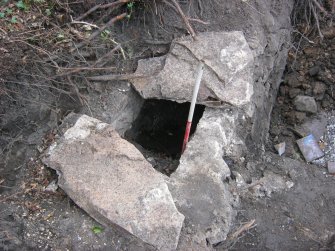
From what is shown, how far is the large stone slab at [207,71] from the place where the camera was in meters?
3.31

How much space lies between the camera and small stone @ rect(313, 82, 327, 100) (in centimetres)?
431

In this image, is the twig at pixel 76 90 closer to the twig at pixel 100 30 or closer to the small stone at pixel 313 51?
the twig at pixel 100 30

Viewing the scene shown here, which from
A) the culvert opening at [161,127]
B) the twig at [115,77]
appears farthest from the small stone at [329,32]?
the twig at [115,77]

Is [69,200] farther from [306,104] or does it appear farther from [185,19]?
[306,104]

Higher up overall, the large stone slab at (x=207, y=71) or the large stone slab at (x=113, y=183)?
the large stone slab at (x=207, y=71)

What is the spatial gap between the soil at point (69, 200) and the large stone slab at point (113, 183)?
0.11 m

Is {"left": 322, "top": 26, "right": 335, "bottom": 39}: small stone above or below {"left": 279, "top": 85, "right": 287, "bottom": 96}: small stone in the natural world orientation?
above

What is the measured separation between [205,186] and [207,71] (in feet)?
3.24

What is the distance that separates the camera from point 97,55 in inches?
131

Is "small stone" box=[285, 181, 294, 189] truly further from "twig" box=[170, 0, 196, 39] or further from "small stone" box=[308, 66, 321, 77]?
"small stone" box=[308, 66, 321, 77]

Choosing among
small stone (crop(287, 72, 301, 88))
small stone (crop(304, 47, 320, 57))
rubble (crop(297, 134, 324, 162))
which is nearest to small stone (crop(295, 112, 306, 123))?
rubble (crop(297, 134, 324, 162))

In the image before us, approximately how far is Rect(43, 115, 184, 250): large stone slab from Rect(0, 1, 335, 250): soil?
11 cm

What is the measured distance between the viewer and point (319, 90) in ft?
14.1

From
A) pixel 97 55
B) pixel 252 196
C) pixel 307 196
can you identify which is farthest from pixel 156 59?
pixel 307 196
